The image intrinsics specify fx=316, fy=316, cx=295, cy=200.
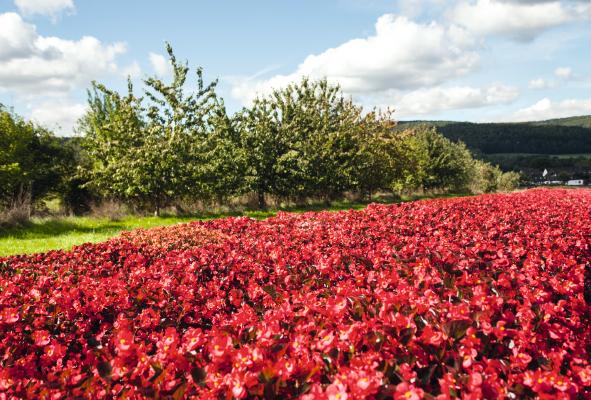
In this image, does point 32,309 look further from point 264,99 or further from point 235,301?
point 264,99

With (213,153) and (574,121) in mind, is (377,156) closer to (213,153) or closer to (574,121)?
(213,153)

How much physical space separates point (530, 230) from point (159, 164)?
12.0 metres

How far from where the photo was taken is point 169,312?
111 inches

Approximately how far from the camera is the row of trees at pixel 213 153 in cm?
1278

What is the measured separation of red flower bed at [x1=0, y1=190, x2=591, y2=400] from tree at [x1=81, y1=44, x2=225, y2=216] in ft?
27.8

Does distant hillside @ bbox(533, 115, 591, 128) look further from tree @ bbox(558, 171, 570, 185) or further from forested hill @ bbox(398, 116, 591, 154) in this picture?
tree @ bbox(558, 171, 570, 185)

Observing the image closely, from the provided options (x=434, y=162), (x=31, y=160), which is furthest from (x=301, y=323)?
(x=434, y=162)

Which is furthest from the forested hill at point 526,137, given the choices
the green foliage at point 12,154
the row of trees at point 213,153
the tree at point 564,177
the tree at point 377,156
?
the green foliage at point 12,154

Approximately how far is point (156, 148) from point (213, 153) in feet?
7.95

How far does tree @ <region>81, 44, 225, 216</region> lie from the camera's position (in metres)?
12.4

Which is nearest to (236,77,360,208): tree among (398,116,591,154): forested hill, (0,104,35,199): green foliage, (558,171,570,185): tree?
(0,104,35,199): green foliage

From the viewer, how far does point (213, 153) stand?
46.0ft

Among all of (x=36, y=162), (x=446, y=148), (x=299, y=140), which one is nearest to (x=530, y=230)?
(x=299, y=140)

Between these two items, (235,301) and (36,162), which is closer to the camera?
(235,301)
